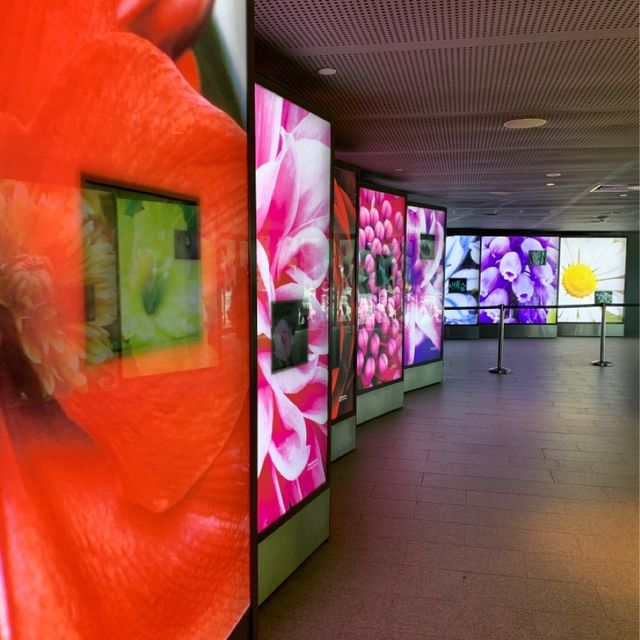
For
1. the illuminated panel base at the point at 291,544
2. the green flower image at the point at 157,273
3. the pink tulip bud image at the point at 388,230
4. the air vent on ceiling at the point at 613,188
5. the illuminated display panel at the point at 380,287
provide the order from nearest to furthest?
the green flower image at the point at 157,273 < the illuminated panel base at the point at 291,544 < the illuminated display panel at the point at 380,287 < the pink tulip bud image at the point at 388,230 < the air vent on ceiling at the point at 613,188

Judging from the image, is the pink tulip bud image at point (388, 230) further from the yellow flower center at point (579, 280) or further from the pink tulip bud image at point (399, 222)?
the yellow flower center at point (579, 280)

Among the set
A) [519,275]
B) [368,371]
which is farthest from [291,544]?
[519,275]

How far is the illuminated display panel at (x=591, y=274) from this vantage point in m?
15.2

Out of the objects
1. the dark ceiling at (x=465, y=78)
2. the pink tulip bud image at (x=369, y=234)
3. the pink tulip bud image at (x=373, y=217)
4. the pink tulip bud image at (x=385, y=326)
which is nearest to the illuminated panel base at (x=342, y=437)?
the pink tulip bud image at (x=385, y=326)

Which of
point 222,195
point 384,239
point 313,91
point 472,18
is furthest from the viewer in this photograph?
point 384,239

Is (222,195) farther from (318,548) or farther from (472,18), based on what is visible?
(318,548)

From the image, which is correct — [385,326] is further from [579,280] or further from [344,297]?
[579,280]

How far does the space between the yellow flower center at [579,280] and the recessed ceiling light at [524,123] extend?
11571 mm

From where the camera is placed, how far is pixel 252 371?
2307mm

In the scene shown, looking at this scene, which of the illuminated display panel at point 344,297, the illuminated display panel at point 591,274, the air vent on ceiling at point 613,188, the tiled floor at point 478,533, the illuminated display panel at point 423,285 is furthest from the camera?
the illuminated display panel at point 591,274

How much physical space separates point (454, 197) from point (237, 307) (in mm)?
7337

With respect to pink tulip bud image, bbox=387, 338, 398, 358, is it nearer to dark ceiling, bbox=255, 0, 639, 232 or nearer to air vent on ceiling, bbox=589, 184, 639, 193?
dark ceiling, bbox=255, 0, 639, 232

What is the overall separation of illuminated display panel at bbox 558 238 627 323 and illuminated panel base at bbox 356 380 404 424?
996 centimetres

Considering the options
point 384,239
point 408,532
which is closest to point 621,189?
point 384,239
